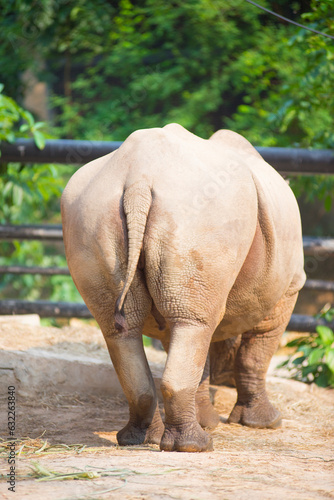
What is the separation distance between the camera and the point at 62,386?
4.08 meters

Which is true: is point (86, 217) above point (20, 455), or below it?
above

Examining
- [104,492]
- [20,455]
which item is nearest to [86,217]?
[20,455]

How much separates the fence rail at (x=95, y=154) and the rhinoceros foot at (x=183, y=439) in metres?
2.92

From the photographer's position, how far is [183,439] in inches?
107

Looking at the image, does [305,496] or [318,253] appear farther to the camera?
[318,253]

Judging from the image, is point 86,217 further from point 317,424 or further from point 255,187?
point 317,424

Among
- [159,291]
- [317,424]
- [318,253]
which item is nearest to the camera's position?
[159,291]

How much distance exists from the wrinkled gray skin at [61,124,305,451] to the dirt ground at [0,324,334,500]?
289 millimetres

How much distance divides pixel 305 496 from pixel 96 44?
10865 millimetres

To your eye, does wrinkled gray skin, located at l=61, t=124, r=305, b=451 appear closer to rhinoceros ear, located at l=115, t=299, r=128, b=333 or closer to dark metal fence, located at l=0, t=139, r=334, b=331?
rhinoceros ear, located at l=115, t=299, r=128, b=333

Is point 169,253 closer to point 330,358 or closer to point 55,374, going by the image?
point 55,374

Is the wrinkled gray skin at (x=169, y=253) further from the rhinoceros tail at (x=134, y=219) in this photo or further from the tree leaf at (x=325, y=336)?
the tree leaf at (x=325, y=336)

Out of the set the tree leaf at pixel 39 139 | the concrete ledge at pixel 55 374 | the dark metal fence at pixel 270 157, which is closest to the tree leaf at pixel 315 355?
the dark metal fence at pixel 270 157

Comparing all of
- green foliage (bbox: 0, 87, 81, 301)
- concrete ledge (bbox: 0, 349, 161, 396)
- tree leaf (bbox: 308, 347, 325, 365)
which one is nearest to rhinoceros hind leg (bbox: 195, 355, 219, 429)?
concrete ledge (bbox: 0, 349, 161, 396)
